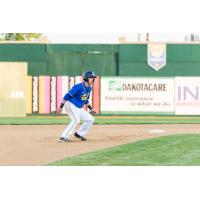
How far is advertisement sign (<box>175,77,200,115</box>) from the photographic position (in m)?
34.5

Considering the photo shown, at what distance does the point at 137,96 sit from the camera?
1361 inches

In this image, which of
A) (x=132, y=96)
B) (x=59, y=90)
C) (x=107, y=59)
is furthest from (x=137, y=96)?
(x=59, y=90)

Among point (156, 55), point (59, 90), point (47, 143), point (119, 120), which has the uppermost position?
point (156, 55)

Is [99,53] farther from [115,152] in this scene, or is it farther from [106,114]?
[115,152]

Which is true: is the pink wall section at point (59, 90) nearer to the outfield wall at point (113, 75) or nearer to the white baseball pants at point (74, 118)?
the outfield wall at point (113, 75)

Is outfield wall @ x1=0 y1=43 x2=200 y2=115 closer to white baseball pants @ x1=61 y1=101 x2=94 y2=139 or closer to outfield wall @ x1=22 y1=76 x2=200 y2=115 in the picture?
outfield wall @ x1=22 y1=76 x2=200 y2=115

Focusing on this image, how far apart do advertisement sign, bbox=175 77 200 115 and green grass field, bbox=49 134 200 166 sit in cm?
1808

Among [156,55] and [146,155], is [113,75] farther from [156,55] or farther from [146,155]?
[146,155]

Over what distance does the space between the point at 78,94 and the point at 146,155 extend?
370 centimetres

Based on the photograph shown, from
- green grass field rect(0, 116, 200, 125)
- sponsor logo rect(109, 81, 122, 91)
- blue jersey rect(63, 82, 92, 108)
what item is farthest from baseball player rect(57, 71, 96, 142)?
sponsor logo rect(109, 81, 122, 91)

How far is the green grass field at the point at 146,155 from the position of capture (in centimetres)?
1212

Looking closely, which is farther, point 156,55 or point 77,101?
point 156,55

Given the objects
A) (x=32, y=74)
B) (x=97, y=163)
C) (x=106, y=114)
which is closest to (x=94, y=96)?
(x=106, y=114)

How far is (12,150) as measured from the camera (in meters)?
15.0
